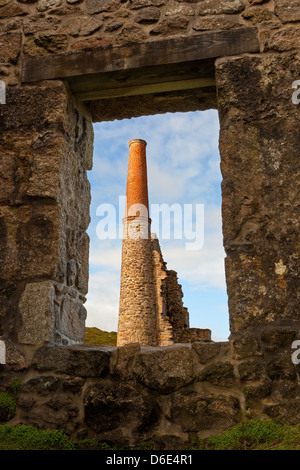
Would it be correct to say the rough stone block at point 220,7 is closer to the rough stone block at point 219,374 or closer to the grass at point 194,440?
the rough stone block at point 219,374

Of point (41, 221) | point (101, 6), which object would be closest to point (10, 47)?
point (101, 6)

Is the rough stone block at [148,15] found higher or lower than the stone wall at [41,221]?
higher

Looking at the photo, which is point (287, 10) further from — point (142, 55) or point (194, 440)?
point (194, 440)

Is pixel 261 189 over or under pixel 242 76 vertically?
under

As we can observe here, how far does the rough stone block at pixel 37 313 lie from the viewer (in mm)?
2865

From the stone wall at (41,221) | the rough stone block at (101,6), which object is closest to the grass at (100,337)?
the stone wall at (41,221)

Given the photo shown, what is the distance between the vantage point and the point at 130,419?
2602mm

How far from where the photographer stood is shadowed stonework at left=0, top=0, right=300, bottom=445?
2.59 meters

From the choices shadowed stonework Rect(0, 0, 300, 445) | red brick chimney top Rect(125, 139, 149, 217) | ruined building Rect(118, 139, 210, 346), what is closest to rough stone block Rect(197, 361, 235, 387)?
shadowed stonework Rect(0, 0, 300, 445)

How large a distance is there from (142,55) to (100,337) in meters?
17.3

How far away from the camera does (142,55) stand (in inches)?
124
